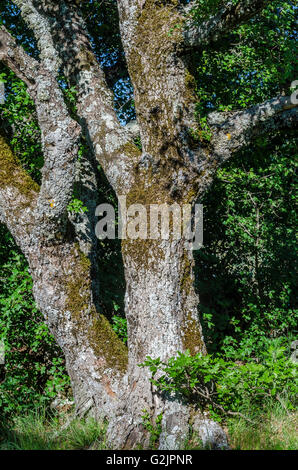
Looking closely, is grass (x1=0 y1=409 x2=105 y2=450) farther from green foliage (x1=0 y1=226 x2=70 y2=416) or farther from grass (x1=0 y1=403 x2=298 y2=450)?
green foliage (x1=0 y1=226 x2=70 y2=416)

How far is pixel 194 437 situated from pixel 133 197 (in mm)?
2153

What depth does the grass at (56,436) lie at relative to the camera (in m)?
3.68

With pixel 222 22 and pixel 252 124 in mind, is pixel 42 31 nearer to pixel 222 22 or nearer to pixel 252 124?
pixel 222 22

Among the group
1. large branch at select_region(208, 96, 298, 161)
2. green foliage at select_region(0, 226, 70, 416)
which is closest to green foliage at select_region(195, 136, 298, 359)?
large branch at select_region(208, 96, 298, 161)

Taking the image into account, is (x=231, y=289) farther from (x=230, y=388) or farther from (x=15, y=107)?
(x=15, y=107)

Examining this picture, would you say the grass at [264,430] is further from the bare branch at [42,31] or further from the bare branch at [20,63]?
the bare branch at [42,31]

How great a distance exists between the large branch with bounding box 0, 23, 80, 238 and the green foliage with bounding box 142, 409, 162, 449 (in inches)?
72.1

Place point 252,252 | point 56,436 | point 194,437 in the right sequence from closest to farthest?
1. point 194,437
2. point 56,436
3. point 252,252

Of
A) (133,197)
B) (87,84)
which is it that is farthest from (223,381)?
(87,84)

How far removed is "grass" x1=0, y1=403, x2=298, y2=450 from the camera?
3.53 m

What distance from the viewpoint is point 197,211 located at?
4254 mm

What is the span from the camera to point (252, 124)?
4.26 meters

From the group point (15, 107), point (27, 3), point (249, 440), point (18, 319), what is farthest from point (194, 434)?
point (27, 3)

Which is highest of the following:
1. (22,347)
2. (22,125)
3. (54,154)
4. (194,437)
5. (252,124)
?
(22,125)
